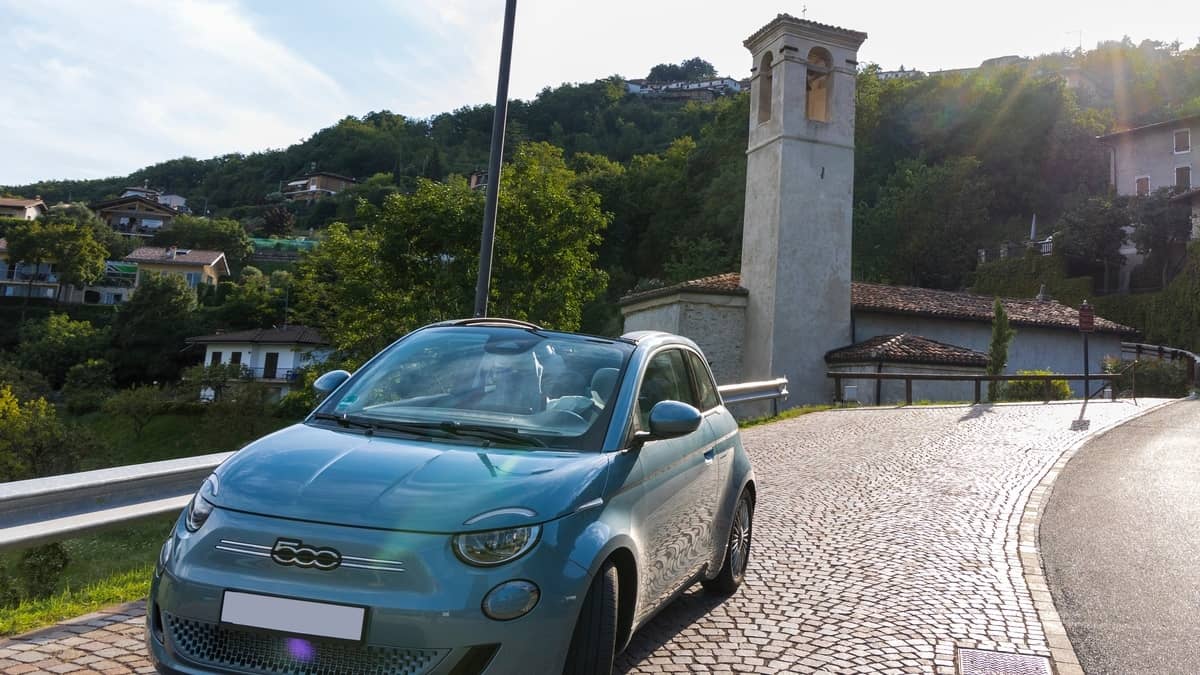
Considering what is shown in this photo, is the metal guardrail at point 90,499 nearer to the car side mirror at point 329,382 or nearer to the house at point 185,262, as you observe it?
the car side mirror at point 329,382

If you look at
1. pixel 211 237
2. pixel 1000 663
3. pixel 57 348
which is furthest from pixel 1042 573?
pixel 211 237

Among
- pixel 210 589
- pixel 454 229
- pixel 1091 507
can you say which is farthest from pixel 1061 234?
pixel 210 589

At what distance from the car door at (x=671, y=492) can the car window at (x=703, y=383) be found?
4.6 inches

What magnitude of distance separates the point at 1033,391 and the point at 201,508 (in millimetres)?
29872

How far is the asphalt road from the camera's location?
525 centimetres

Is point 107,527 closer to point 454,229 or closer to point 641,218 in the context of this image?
point 454,229

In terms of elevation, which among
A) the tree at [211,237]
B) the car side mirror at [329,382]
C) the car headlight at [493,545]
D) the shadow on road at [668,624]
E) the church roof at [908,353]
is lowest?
the shadow on road at [668,624]

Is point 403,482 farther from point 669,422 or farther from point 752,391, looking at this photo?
point 752,391

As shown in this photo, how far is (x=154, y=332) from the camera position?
75750mm

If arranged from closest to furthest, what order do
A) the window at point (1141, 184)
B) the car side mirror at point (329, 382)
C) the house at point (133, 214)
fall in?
the car side mirror at point (329, 382), the window at point (1141, 184), the house at point (133, 214)

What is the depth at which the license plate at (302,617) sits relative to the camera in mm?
3066

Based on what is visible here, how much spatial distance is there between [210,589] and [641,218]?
67.4 m

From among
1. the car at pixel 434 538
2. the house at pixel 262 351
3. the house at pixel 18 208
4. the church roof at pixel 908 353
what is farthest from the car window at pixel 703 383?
the house at pixel 18 208

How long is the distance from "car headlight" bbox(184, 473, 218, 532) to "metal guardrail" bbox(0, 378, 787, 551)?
5.74 ft
